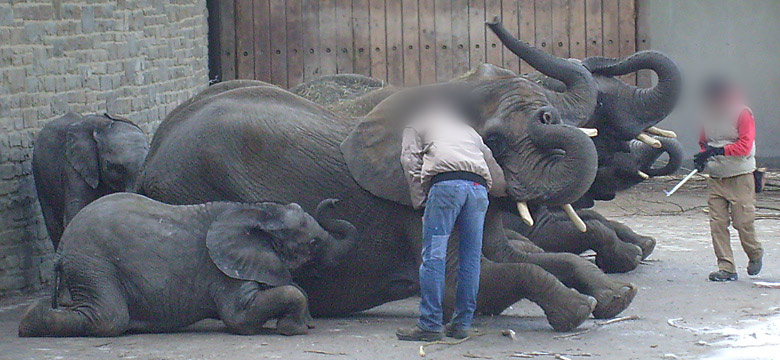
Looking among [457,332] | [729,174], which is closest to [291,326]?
[457,332]

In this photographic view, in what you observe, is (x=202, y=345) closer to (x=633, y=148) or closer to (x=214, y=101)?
(x=214, y=101)

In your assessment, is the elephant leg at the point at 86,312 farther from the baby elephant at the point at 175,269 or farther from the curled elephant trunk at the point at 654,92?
the curled elephant trunk at the point at 654,92

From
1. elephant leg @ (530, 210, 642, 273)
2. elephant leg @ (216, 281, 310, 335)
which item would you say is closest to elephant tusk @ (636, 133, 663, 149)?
elephant leg @ (530, 210, 642, 273)

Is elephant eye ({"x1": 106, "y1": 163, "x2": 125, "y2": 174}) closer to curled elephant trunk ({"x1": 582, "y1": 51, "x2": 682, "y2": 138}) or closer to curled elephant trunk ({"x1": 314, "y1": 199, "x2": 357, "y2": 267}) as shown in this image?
curled elephant trunk ({"x1": 314, "y1": 199, "x2": 357, "y2": 267})

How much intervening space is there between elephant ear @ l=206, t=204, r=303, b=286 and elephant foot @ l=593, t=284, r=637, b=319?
201 centimetres

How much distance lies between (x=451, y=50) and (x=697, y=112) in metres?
6.48

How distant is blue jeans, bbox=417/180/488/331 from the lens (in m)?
8.42

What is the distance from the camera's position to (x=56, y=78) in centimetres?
1204

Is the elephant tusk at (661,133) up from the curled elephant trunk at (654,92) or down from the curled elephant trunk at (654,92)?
down

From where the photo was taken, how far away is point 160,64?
15047mm

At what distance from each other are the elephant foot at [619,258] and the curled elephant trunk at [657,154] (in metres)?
0.66

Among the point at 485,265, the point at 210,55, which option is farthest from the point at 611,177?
the point at 210,55

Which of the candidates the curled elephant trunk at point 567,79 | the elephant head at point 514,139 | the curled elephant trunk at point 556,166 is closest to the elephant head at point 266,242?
the elephant head at point 514,139

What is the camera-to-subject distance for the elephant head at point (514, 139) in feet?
29.3
